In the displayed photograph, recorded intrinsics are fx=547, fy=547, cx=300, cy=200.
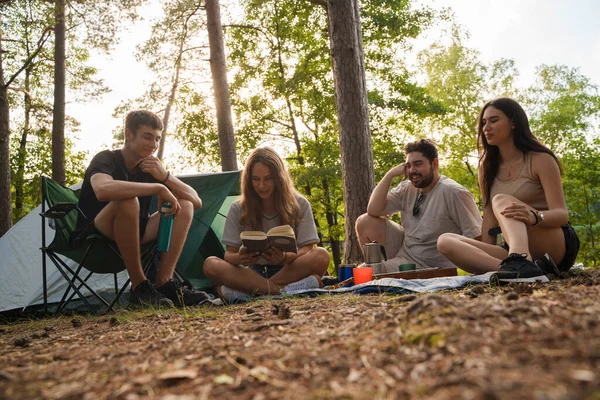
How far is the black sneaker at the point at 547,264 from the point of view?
126 inches

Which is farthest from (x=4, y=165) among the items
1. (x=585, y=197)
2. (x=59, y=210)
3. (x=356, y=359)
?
(x=585, y=197)

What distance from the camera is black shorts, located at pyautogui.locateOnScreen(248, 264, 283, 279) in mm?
3965

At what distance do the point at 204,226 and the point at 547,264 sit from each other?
2.88 meters

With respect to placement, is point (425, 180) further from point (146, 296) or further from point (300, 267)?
point (146, 296)

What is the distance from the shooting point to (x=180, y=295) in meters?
3.56

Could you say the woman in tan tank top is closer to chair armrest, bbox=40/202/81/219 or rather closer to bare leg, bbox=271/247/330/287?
bare leg, bbox=271/247/330/287

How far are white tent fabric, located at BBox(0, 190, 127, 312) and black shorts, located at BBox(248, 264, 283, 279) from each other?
152 cm

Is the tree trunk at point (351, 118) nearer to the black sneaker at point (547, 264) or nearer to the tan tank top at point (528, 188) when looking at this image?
the tan tank top at point (528, 188)

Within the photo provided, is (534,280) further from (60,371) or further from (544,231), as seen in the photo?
(60,371)

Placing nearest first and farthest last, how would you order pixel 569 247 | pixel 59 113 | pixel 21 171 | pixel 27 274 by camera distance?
pixel 569 247, pixel 27 274, pixel 59 113, pixel 21 171

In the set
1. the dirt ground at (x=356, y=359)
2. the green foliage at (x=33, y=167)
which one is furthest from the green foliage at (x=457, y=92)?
the dirt ground at (x=356, y=359)

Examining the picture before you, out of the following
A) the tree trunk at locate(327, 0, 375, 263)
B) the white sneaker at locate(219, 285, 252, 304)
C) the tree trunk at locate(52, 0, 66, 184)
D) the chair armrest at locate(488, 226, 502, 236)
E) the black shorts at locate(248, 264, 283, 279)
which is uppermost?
the tree trunk at locate(52, 0, 66, 184)

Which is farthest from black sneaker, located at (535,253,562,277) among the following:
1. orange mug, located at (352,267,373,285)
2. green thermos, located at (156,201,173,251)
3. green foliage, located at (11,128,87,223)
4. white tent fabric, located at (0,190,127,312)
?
green foliage, located at (11,128,87,223)

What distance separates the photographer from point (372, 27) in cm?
1428
